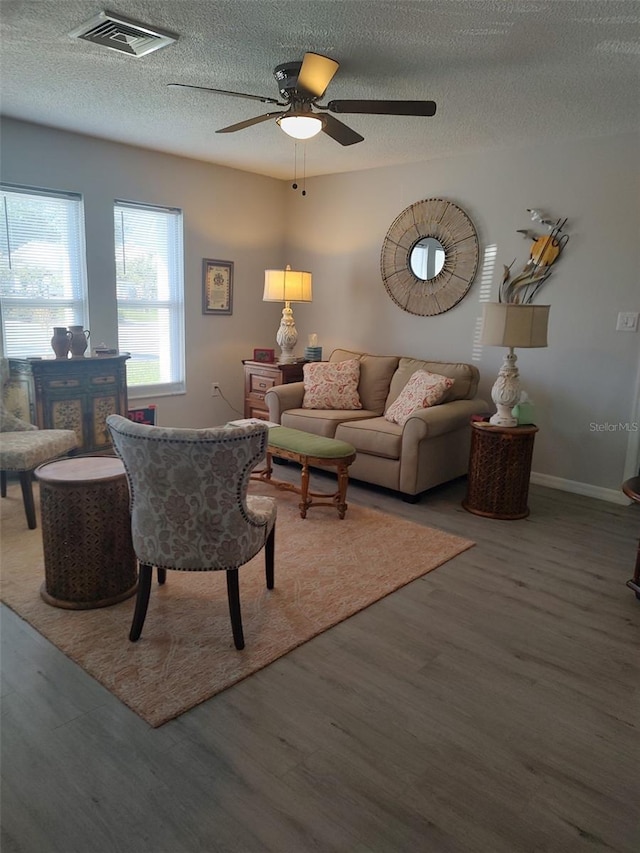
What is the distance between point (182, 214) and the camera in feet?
17.3

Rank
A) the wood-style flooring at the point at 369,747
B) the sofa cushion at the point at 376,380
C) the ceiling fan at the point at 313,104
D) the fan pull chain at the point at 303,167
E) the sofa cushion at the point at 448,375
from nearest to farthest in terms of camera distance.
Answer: the wood-style flooring at the point at 369,747
the ceiling fan at the point at 313,104
the sofa cushion at the point at 448,375
the fan pull chain at the point at 303,167
the sofa cushion at the point at 376,380

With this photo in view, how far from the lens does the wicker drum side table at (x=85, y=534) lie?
2506 mm

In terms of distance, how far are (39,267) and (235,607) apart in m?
3.38

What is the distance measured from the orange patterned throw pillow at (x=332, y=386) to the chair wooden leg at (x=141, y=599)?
2.76m

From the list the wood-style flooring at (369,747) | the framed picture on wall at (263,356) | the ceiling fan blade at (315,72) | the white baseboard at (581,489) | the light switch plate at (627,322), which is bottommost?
the wood-style flooring at (369,747)

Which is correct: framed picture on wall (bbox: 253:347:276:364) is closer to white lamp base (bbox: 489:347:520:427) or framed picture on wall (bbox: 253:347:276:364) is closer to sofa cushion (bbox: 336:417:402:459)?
sofa cushion (bbox: 336:417:402:459)

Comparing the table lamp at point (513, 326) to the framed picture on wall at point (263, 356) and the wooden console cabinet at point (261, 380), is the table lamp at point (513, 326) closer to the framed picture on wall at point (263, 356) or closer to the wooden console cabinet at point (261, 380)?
the wooden console cabinet at point (261, 380)

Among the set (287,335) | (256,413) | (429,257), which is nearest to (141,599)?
(256,413)

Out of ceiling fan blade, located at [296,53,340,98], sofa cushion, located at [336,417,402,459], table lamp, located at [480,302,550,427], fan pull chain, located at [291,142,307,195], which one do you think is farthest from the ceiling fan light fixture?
sofa cushion, located at [336,417,402,459]

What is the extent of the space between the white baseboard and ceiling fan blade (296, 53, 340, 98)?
127 inches

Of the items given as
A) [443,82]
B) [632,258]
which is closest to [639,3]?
[443,82]

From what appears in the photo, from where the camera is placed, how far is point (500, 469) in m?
3.86

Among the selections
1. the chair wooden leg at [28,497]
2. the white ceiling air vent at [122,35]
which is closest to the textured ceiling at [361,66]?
the white ceiling air vent at [122,35]

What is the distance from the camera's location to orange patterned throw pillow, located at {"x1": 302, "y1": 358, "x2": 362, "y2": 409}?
192 inches
